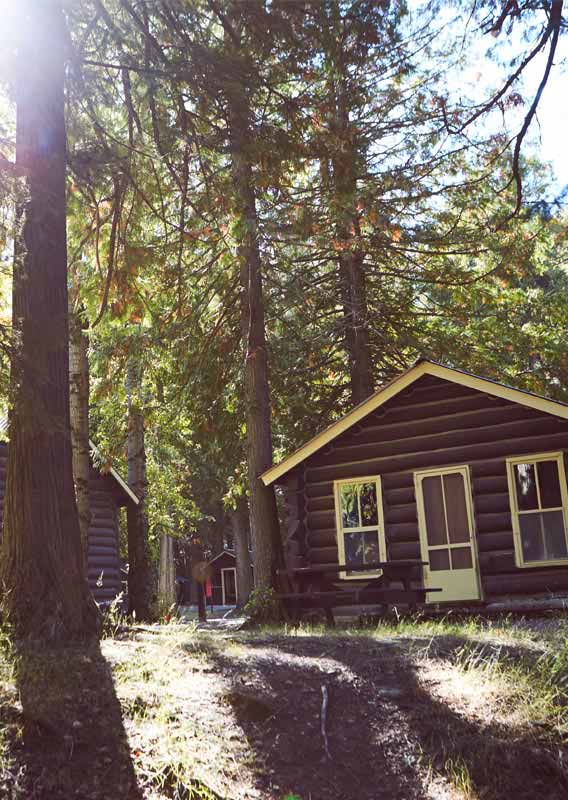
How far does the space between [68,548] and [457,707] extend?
12.4ft

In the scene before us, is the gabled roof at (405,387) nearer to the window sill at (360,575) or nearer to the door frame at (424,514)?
the door frame at (424,514)

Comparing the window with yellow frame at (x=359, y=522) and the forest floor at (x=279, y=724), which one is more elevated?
the window with yellow frame at (x=359, y=522)

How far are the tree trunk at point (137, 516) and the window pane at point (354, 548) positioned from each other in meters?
5.13

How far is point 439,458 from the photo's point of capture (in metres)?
15.5

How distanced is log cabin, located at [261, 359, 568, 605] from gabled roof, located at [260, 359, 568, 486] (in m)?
0.02

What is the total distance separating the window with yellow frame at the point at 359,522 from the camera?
16.0 metres

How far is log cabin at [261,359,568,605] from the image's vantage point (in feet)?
47.7

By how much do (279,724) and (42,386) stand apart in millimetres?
3885

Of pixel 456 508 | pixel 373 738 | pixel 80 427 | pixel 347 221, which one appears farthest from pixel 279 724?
pixel 347 221

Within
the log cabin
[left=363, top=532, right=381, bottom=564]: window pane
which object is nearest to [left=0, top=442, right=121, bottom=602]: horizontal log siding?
the log cabin

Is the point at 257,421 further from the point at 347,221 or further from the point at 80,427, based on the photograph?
the point at 347,221

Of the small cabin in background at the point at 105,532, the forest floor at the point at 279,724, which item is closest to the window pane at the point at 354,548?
the small cabin in background at the point at 105,532

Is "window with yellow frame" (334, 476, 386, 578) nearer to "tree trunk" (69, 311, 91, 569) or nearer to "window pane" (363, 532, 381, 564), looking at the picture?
"window pane" (363, 532, 381, 564)

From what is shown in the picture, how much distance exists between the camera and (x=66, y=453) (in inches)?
315
